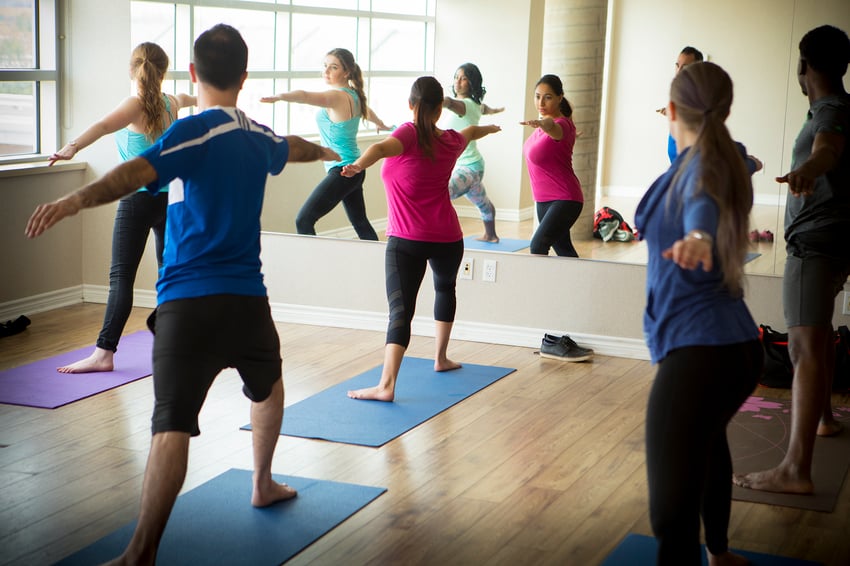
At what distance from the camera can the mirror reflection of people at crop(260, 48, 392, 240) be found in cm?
546

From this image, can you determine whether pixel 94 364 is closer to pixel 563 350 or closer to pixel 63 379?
pixel 63 379

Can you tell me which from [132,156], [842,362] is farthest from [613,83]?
[132,156]

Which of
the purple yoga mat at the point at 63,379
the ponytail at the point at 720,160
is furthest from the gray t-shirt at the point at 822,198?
the purple yoga mat at the point at 63,379

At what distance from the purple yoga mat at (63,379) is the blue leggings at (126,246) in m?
0.17

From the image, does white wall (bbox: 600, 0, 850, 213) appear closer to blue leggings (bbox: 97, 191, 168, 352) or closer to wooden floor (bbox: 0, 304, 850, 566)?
wooden floor (bbox: 0, 304, 850, 566)

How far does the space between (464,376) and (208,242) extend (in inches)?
95.8

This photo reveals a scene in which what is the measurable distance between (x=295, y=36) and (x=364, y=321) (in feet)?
5.42

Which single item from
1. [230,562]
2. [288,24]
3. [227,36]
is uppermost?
[288,24]

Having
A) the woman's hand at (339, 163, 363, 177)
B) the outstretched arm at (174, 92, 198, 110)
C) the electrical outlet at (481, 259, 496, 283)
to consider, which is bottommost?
the electrical outlet at (481, 259, 496, 283)

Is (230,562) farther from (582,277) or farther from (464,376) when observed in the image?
(582,277)

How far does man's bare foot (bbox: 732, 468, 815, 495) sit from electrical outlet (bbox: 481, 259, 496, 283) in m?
2.31

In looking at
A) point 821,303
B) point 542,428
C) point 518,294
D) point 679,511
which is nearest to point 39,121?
point 518,294

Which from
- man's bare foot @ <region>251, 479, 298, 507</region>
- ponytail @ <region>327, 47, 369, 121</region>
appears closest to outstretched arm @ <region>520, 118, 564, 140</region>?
ponytail @ <region>327, 47, 369, 121</region>

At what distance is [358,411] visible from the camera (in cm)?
422
